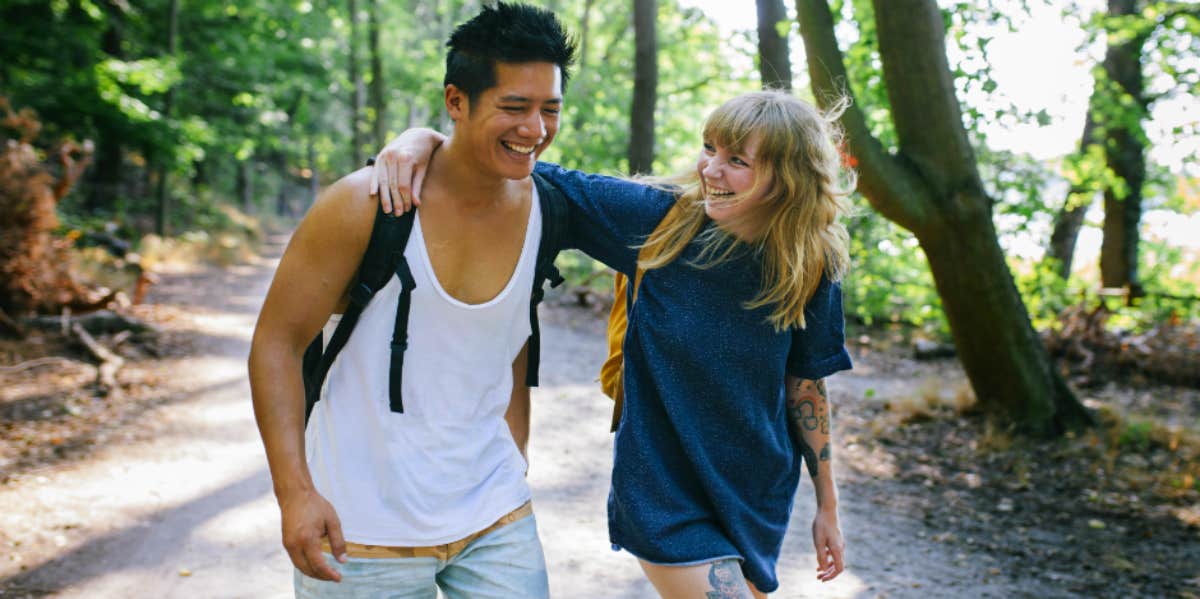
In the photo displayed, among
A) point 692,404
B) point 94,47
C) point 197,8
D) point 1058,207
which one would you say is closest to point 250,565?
point 692,404

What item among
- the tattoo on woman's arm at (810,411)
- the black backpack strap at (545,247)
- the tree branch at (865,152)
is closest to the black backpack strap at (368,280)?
the black backpack strap at (545,247)

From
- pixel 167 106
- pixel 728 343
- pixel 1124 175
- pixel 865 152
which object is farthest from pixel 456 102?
pixel 167 106

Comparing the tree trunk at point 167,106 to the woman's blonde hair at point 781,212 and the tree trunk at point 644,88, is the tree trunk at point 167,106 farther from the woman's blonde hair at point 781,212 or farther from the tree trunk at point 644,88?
the woman's blonde hair at point 781,212

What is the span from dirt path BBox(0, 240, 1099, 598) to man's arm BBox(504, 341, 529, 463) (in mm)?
2218

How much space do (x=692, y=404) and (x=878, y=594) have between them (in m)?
3.08

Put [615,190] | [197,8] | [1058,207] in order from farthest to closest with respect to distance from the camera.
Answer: [197,8] → [1058,207] → [615,190]

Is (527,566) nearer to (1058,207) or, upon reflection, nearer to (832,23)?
(832,23)

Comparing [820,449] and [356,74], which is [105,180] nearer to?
[356,74]

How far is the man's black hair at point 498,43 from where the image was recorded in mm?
2439

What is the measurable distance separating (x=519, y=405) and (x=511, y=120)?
2.87 feet

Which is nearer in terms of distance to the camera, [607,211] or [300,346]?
[300,346]

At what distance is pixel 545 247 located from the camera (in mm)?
2607

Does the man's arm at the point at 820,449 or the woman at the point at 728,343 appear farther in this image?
the man's arm at the point at 820,449

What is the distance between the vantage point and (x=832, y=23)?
7.30m
